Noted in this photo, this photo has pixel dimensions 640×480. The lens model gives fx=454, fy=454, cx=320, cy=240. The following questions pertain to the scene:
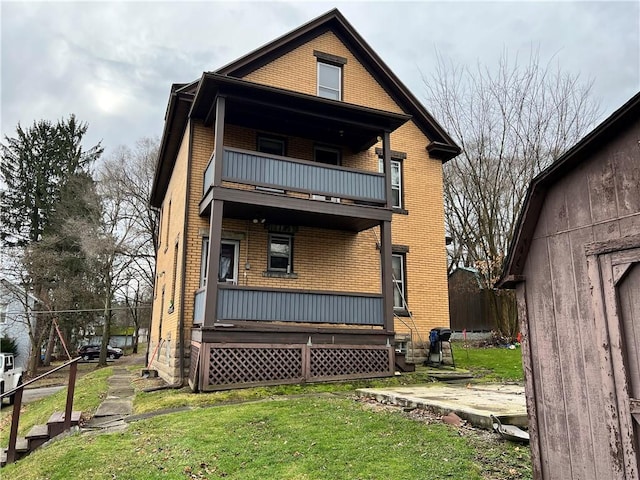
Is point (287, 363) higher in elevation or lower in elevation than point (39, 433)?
higher

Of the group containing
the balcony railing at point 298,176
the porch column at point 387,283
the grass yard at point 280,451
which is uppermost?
the balcony railing at point 298,176

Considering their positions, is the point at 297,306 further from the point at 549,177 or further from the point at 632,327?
the point at 632,327

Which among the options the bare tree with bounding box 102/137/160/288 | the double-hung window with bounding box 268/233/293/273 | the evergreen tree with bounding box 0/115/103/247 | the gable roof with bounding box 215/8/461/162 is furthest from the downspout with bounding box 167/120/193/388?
the evergreen tree with bounding box 0/115/103/247

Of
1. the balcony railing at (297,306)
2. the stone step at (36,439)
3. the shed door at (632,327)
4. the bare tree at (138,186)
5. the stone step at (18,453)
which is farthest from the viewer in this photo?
the bare tree at (138,186)

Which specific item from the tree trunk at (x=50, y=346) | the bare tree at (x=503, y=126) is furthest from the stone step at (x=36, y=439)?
the tree trunk at (x=50, y=346)

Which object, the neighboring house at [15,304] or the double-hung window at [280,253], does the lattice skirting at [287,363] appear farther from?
the neighboring house at [15,304]

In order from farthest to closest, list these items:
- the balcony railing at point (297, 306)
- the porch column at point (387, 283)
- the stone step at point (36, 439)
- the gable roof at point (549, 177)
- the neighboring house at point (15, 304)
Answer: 1. the neighboring house at point (15, 304)
2. the porch column at point (387, 283)
3. the balcony railing at point (297, 306)
4. the stone step at point (36, 439)
5. the gable roof at point (549, 177)

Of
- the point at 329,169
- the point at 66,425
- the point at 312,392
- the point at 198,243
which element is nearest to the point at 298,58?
the point at 329,169

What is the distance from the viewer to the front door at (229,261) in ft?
40.7

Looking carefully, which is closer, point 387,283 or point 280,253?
point 387,283

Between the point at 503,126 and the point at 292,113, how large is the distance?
15.9 meters

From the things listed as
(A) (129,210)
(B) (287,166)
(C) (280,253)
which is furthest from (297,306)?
(A) (129,210)

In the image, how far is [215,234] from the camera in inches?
407

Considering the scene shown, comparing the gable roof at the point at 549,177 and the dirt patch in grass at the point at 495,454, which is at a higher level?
the gable roof at the point at 549,177
